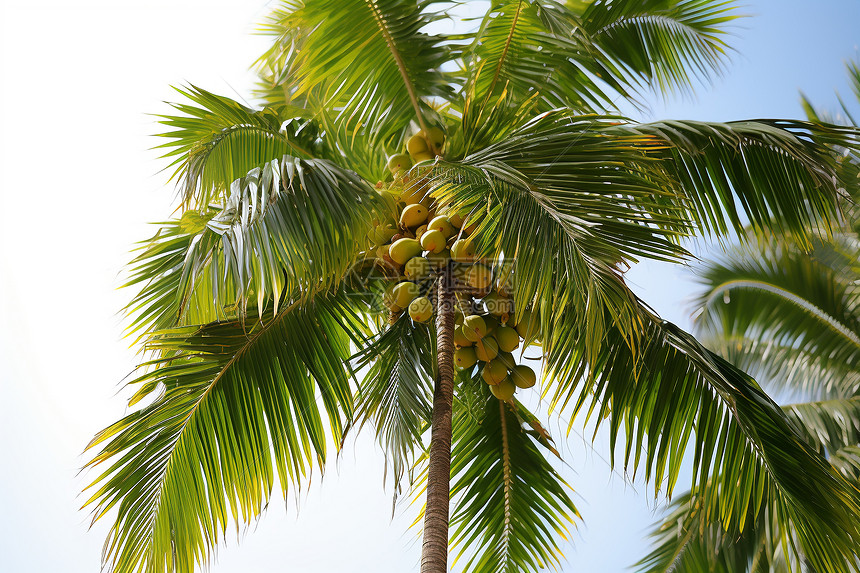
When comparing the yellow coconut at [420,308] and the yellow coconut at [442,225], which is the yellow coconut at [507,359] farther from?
the yellow coconut at [442,225]

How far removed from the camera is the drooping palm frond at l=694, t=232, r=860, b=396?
7801 mm

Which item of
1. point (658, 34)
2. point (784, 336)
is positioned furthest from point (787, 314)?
point (658, 34)

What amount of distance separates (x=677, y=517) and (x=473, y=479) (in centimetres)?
408

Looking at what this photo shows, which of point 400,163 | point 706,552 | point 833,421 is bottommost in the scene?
point 706,552

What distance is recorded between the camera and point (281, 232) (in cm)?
328

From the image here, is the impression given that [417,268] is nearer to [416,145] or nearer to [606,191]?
[416,145]

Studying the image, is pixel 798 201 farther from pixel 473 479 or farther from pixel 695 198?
pixel 473 479

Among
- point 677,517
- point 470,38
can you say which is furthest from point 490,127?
point 677,517

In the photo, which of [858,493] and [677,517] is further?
[677,517]

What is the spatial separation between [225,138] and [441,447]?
2.26 m

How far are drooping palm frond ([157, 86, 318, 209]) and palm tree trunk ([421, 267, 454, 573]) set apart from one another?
157 cm

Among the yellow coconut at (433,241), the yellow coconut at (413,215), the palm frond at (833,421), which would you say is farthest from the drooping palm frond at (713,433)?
the palm frond at (833,421)

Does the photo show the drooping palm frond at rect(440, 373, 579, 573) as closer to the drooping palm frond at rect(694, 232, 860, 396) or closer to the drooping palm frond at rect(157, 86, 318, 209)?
the drooping palm frond at rect(157, 86, 318, 209)

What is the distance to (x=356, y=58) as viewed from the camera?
Answer: 4.26 metres
